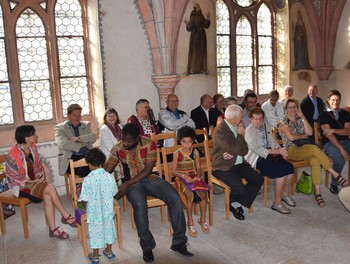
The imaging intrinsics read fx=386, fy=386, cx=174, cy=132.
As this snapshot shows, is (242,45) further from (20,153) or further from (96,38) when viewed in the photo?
(20,153)

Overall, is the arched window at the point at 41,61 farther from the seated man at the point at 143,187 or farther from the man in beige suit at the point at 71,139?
the seated man at the point at 143,187

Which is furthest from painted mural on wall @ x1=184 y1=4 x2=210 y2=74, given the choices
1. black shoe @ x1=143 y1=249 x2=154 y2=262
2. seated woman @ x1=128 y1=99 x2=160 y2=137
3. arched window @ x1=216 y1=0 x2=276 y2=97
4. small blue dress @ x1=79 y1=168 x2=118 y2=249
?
black shoe @ x1=143 y1=249 x2=154 y2=262

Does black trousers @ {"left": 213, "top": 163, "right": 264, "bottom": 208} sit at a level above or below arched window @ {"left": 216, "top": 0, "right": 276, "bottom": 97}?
below

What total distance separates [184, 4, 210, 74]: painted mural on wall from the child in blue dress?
3.96m

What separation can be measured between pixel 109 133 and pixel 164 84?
5.71 ft

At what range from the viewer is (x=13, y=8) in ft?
18.4

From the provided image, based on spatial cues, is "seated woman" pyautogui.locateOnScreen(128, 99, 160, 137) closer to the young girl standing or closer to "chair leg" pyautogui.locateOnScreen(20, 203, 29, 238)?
the young girl standing

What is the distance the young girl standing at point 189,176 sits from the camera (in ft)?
13.1

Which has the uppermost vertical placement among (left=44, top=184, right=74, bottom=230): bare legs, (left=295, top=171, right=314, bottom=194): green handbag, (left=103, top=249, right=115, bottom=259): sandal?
(left=44, top=184, right=74, bottom=230): bare legs

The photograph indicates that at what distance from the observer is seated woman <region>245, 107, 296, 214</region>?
15.3 feet

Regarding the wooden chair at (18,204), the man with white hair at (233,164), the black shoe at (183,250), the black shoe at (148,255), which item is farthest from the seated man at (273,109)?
the wooden chair at (18,204)

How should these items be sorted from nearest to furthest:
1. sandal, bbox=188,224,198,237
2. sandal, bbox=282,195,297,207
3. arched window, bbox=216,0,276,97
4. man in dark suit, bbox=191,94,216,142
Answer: sandal, bbox=188,224,198,237 → sandal, bbox=282,195,297,207 → man in dark suit, bbox=191,94,216,142 → arched window, bbox=216,0,276,97

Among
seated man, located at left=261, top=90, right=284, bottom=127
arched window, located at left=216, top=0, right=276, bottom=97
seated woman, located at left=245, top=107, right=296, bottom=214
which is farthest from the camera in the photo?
arched window, located at left=216, top=0, right=276, bottom=97

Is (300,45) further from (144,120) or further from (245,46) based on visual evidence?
(144,120)
